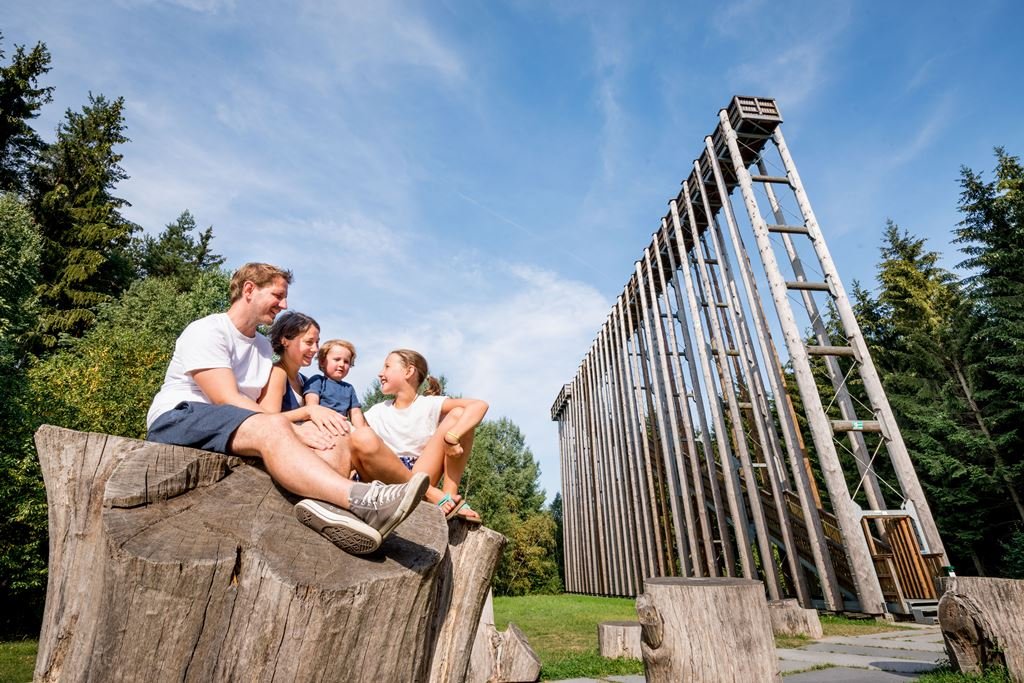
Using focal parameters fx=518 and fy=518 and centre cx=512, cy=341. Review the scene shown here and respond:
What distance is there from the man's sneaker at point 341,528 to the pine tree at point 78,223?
20797 millimetres

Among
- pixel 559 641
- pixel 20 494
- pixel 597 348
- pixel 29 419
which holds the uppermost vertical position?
pixel 597 348

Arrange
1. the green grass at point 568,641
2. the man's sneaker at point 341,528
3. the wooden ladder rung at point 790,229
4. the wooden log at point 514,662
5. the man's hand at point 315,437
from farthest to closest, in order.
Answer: the wooden ladder rung at point 790,229
the green grass at point 568,641
the wooden log at point 514,662
the man's hand at point 315,437
the man's sneaker at point 341,528

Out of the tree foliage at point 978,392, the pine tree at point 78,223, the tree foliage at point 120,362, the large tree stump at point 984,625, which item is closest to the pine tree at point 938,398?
the tree foliage at point 978,392

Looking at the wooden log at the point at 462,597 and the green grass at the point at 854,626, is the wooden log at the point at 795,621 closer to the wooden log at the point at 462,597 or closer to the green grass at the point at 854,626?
the green grass at the point at 854,626

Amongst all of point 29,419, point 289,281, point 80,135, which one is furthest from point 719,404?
point 80,135

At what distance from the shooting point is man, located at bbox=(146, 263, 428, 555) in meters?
1.35

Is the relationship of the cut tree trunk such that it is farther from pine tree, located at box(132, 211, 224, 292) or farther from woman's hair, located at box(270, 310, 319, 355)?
pine tree, located at box(132, 211, 224, 292)

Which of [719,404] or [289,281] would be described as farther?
[719,404]

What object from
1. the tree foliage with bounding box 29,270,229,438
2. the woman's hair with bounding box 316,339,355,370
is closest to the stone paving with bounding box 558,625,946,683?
the woman's hair with bounding box 316,339,355,370

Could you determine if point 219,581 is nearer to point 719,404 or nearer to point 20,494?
point 719,404

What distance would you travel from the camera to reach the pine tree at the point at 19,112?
1631 centimetres

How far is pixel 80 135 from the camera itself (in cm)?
2019

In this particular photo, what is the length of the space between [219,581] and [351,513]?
0.33 meters

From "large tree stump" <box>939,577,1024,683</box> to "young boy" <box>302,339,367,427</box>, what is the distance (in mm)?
4092
